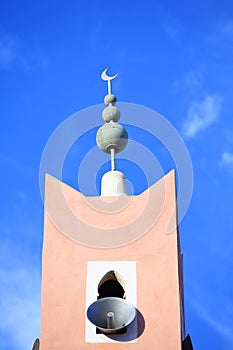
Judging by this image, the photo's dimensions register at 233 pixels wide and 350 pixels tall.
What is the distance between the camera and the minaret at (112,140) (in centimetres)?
1769

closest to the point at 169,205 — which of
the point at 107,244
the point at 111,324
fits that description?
the point at 107,244

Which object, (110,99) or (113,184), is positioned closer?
(113,184)

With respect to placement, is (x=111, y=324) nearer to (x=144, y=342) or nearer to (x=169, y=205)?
(x=144, y=342)

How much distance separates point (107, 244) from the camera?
16.5 m

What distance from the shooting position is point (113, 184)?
17.7 m

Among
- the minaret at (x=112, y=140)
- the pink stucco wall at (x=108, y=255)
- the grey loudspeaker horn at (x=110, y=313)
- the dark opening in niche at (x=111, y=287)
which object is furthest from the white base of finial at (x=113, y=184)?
the grey loudspeaker horn at (x=110, y=313)

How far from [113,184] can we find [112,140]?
1.11m

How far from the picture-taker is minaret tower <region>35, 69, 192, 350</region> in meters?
15.7

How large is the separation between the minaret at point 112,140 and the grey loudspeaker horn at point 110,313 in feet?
8.59

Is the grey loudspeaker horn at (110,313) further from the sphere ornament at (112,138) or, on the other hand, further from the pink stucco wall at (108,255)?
the sphere ornament at (112,138)

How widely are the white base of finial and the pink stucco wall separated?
1.90ft

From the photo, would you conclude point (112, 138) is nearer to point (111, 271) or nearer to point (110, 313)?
point (111, 271)

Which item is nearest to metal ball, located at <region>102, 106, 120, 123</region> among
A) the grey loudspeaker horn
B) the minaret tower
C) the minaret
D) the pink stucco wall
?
the minaret

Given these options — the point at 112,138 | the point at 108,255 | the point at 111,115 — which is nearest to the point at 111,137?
the point at 112,138
